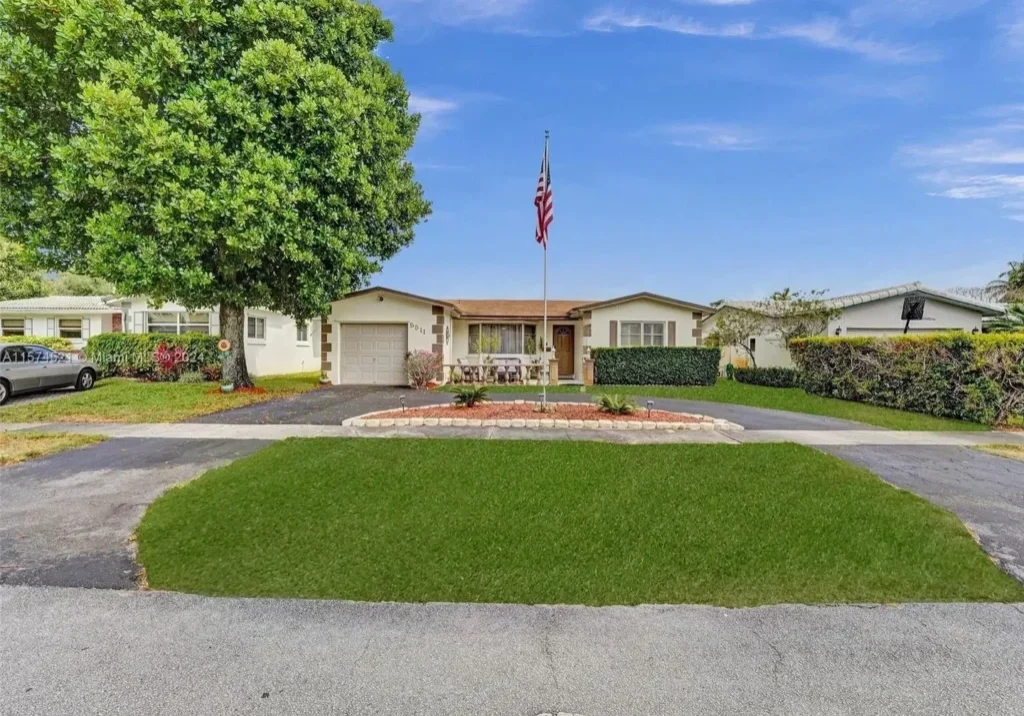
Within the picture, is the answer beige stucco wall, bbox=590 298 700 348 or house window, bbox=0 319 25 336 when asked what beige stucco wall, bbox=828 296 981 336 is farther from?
house window, bbox=0 319 25 336

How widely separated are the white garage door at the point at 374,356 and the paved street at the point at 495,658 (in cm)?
1560

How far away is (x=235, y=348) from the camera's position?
52.3 feet

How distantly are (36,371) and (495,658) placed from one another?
17186mm

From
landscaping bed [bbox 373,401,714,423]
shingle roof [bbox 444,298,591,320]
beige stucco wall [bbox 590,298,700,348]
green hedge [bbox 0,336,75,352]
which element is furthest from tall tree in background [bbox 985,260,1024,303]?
green hedge [bbox 0,336,75,352]

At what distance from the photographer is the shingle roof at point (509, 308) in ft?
70.6

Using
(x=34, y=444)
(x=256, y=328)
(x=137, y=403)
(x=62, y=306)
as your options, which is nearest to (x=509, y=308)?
(x=256, y=328)

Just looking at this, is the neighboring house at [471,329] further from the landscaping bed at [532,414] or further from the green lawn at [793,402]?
the landscaping bed at [532,414]

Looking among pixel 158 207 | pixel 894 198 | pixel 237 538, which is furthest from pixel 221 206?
pixel 894 198

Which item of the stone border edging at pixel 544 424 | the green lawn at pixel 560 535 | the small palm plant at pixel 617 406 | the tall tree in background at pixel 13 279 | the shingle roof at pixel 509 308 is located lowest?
the green lawn at pixel 560 535

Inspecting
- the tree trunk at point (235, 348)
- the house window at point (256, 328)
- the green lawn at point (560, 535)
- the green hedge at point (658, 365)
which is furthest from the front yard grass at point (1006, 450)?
the house window at point (256, 328)

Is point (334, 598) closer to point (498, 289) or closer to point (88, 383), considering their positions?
point (88, 383)

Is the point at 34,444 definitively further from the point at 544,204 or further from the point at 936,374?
the point at 936,374

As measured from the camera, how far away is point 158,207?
12.0 meters

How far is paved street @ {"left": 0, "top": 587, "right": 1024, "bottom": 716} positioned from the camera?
2.43m
